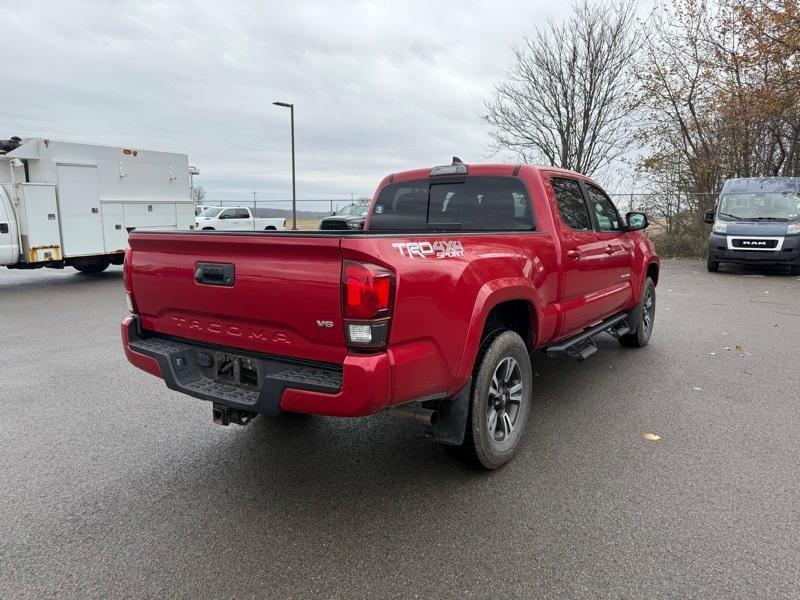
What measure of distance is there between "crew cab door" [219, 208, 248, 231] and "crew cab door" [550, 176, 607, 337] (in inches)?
814

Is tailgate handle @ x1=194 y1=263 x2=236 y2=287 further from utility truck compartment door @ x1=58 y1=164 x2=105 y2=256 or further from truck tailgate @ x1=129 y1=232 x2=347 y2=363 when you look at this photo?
utility truck compartment door @ x1=58 y1=164 x2=105 y2=256

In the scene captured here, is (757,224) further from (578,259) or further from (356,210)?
(356,210)

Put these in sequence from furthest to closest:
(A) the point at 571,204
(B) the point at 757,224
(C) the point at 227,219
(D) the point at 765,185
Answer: (C) the point at 227,219
(D) the point at 765,185
(B) the point at 757,224
(A) the point at 571,204

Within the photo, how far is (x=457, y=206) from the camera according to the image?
14.5ft

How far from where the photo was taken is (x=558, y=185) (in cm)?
443

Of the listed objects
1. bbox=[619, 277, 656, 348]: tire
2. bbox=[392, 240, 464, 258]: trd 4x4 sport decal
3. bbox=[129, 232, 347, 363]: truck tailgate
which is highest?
bbox=[392, 240, 464, 258]: trd 4x4 sport decal

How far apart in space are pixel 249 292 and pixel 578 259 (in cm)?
267

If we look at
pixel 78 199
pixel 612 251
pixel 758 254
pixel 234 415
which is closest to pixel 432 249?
pixel 234 415

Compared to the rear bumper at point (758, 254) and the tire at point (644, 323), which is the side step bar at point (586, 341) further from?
the rear bumper at point (758, 254)

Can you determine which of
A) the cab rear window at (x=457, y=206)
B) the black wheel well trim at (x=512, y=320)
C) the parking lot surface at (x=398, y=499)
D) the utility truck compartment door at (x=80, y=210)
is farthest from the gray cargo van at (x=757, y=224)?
the utility truck compartment door at (x=80, y=210)

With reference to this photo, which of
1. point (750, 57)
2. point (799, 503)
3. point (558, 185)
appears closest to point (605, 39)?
point (750, 57)

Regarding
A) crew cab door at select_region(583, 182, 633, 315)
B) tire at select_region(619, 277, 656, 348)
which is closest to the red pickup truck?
crew cab door at select_region(583, 182, 633, 315)

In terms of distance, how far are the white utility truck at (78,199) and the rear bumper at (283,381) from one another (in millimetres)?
9798

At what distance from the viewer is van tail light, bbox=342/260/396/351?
2.45 metres
